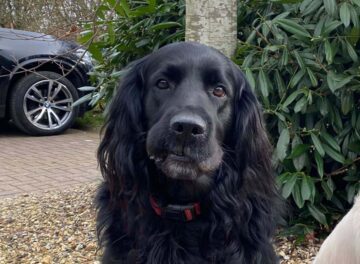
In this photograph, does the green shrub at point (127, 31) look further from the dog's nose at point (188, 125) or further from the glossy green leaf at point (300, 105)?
the dog's nose at point (188, 125)

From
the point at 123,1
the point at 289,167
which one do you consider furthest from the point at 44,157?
the point at 289,167

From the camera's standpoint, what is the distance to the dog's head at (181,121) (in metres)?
2.48

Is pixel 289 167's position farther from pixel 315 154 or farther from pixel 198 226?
pixel 198 226

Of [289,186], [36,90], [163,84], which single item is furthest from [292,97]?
[36,90]

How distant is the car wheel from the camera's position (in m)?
8.55

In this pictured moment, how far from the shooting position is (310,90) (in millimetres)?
3543

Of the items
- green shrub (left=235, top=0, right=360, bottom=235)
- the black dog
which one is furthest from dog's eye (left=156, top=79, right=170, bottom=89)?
green shrub (left=235, top=0, right=360, bottom=235)

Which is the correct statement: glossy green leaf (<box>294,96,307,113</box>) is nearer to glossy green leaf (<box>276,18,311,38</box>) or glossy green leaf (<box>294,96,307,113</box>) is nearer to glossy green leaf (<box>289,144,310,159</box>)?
glossy green leaf (<box>289,144,310,159</box>)

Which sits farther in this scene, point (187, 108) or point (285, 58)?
point (285, 58)

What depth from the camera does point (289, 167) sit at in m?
3.74

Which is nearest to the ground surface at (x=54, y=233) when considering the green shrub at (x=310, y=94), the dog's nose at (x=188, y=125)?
the green shrub at (x=310, y=94)

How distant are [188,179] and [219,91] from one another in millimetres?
422

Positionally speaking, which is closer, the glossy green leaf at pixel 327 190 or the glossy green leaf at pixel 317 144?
the glossy green leaf at pixel 317 144

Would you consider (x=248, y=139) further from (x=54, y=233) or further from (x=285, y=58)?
(x=54, y=233)
